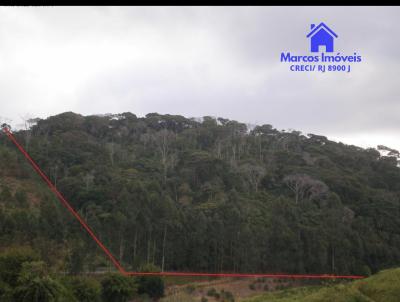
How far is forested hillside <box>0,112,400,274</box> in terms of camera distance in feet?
54.2

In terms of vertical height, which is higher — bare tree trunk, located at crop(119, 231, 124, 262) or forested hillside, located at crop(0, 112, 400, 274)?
forested hillside, located at crop(0, 112, 400, 274)

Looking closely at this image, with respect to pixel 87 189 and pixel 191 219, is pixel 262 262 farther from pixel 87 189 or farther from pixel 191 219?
pixel 87 189

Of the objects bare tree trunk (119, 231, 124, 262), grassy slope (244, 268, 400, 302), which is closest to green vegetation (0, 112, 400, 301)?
bare tree trunk (119, 231, 124, 262)

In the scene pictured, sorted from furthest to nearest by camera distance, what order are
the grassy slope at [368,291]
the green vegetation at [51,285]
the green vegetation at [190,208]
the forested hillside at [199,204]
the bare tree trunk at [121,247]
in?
the forested hillside at [199,204] < the bare tree trunk at [121,247] < the green vegetation at [190,208] < the green vegetation at [51,285] < the grassy slope at [368,291]

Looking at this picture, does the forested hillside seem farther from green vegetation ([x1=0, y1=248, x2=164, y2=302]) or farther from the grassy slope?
the grassy slope

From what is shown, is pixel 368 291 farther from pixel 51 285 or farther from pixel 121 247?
pixel 121 247

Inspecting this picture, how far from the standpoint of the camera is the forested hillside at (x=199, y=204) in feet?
54.2

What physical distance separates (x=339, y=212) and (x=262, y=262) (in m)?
5.83

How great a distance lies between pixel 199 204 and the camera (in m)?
21.7

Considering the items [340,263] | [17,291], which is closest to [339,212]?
[340,263]

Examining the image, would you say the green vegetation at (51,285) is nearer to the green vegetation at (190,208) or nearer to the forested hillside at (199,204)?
the green vegetation at (190,208)

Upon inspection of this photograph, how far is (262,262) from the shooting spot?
55.2 feet

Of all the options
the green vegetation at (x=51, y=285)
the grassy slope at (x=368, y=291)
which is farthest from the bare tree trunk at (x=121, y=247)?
the grassy slope at (x=368, y=291)

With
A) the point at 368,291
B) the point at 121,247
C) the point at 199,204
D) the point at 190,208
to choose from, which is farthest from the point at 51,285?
the point at 199,204
